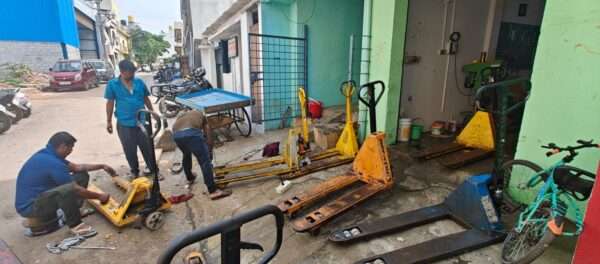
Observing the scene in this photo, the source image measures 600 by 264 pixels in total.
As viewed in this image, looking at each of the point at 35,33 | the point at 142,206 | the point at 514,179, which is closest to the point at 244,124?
the point at 142,206

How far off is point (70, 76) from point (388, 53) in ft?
49.0

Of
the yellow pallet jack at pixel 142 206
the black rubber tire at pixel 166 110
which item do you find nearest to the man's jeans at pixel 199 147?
the yellow pallet jack at pixel 142 206

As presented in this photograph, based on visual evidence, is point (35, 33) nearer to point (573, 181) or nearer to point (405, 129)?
point (405, 129)

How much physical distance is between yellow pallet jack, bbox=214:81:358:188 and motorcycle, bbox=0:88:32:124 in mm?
6904

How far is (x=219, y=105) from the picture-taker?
15.8 feet

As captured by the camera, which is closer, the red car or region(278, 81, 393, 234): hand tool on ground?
region(278, 81, 393, 234): hand tool on ground

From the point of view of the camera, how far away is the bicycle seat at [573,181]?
1.65 metres

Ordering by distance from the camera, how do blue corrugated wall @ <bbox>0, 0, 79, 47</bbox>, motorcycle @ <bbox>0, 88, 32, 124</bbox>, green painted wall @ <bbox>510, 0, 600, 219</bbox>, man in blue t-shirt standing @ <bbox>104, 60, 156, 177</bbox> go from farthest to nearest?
blue corrugated wall @ <bbox>0, 0, 79, 47</bbox>
motorcycle @ <bbox>0, 88, 32, 124</bbox>
man in blue t-shirt standing @ <bbox>104, 60, 156, 177</bbox>
green painted wall @ <bbox>510, 0, 600, 219</bbox>

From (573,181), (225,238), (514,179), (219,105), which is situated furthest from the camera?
(219,105)

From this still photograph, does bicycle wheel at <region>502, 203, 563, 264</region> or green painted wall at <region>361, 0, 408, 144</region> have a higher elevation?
green painted wall at <region>361, 0, 408, 144</region>

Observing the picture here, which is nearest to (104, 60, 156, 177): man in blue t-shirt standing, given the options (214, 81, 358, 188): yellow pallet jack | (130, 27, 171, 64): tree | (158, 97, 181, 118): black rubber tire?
(214, 81, 358, 188): yellow pallet jack

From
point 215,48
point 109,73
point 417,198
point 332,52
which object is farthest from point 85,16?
point 417,198

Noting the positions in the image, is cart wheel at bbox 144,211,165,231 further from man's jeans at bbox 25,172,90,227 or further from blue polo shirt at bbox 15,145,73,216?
blue polo shirt at bbox 15,145,73,216

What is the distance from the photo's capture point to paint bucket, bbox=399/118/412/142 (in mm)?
4227
